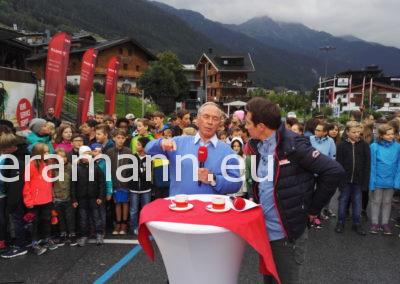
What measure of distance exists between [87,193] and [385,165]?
4.76m

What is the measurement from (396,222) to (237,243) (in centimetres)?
521

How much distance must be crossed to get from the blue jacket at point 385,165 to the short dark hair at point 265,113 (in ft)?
13.5

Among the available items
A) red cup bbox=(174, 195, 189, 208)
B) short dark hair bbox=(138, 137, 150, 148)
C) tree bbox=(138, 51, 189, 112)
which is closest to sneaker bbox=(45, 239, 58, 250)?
short dark hair bbox=(138, 137, 150, 148)

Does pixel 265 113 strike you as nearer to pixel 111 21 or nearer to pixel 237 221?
pixel 237 221

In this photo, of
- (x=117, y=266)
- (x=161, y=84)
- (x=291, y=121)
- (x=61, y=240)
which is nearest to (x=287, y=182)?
(x=117, y=266)

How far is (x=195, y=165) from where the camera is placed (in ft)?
10.5

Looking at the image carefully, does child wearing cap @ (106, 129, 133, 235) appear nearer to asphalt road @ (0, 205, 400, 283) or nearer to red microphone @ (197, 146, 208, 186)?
asphalt road @ (0, 205, 400, 283)

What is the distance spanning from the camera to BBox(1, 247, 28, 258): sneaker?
5.09 m

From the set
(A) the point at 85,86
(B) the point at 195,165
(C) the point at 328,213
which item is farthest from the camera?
(A) the point at 85,86

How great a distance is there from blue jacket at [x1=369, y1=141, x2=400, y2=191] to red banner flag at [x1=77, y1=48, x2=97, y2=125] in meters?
9.55

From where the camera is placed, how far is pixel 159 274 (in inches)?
180

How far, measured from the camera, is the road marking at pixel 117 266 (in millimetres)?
4445

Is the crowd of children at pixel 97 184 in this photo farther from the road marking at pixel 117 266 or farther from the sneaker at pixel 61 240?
the road marking at pixel 117 266

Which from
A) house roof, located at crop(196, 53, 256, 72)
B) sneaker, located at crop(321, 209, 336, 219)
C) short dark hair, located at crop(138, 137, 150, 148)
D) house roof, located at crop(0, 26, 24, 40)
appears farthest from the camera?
house roof, located at crop(196, 53, 256, 72)
